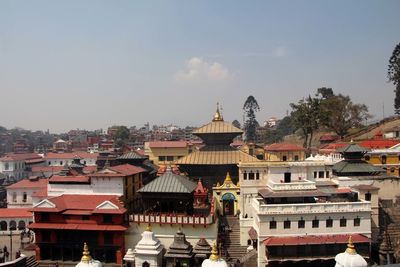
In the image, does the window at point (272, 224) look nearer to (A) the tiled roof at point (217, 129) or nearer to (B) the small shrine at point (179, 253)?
(B) the small shrine at point (179, 253)

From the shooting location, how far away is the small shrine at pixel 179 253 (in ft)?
92.2

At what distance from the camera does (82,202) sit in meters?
32.6

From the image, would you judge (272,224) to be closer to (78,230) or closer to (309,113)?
(78,230)

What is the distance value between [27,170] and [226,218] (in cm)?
6515

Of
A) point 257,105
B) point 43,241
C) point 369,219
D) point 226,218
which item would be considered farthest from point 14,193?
point 257,105

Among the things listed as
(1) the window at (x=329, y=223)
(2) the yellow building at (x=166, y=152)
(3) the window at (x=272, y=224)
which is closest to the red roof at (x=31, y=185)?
(2) the yellow building at (x=166, y=152)

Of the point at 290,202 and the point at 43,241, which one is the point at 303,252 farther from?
the point at 43,241

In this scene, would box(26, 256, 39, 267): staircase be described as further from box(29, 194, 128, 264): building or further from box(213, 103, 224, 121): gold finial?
box(213, 103, 224, 121): gold finial

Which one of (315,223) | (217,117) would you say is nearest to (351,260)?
(315,223)

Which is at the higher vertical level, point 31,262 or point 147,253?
point 147,253

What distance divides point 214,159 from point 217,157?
44 cm

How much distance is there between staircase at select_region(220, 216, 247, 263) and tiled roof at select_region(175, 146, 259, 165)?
755cm

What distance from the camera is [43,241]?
1241 inches

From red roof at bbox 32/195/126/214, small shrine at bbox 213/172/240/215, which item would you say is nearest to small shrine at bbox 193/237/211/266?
red roof at bbox 32/195/126/214
